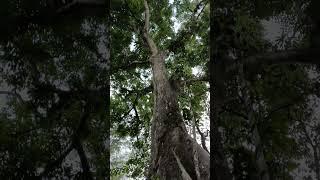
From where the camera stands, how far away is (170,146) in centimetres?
391

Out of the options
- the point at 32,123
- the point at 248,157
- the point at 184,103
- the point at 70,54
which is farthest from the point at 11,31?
the point at 184,103

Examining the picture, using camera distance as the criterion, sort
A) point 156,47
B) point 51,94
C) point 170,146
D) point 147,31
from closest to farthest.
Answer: point 51,94 < point 170,146 < point 156,47 < point 147,31

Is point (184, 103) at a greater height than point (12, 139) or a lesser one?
greater

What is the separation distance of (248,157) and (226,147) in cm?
16

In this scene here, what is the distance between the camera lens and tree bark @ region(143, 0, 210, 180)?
360 cm

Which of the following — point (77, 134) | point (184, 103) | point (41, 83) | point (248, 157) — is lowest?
point (248, 157)

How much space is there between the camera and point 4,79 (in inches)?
112

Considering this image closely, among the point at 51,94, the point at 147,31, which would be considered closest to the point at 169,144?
the point at 51,94

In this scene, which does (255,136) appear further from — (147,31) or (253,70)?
(147,31)

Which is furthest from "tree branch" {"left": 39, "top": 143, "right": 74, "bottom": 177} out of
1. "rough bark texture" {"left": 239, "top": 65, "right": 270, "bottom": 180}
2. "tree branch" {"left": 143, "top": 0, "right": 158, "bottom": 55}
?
"tree branch" {"left": 143, "top": 0, "right": 158, "bottom": 55}

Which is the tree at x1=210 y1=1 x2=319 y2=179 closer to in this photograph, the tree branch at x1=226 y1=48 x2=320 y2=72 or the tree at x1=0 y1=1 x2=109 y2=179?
the tree branch at x1=226 y1=48 x2=320 y2=72

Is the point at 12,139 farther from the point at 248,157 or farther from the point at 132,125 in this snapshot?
→ the point at 132,125

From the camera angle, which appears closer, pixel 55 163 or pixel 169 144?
pixel 55 163

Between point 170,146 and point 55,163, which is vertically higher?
point 170,146
